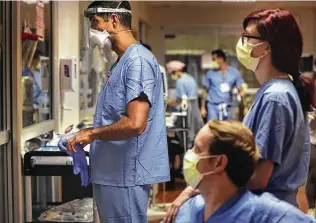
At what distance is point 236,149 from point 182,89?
18.8 feet

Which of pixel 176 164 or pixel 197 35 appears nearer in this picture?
pixel 176 164

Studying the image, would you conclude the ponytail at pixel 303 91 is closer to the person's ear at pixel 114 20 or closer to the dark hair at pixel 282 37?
the dark hair at pixel 282 37

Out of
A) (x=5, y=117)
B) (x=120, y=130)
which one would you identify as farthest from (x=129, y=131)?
(x=5, y=117)

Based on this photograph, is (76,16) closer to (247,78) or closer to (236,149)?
(236,149)

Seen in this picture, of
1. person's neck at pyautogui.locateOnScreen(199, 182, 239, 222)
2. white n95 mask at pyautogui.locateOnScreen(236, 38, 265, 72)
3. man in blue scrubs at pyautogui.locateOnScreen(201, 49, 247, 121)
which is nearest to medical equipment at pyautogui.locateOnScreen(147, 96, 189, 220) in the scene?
man in blue scrubs at pyautogui.locateOnScreen(201, 49, 247, 121)

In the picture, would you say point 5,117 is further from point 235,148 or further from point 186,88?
point 186,88

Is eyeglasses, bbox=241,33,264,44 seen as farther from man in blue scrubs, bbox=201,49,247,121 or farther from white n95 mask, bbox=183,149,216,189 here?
man in blue scrubs, bbox=201,49,247,121

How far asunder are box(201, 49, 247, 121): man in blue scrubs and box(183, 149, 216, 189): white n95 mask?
5.84 m

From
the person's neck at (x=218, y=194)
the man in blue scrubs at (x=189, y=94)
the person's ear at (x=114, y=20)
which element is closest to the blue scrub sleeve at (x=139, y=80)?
the person's ear at (x=114, y=20)

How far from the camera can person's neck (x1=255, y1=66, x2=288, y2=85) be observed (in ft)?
6.04

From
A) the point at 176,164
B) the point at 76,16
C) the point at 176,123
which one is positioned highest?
the point at 76,16

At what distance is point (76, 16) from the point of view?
4.32m

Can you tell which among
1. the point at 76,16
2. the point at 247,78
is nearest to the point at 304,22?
the point at 247,78

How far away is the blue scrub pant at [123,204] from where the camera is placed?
2.32 metres
